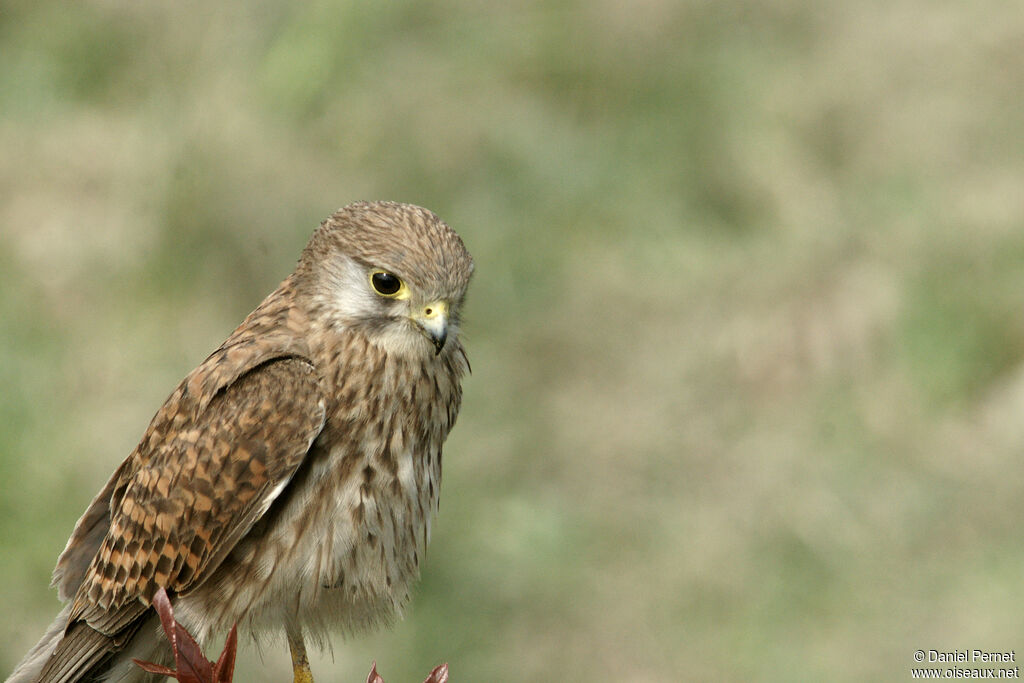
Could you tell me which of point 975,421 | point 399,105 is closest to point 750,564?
point 975,421

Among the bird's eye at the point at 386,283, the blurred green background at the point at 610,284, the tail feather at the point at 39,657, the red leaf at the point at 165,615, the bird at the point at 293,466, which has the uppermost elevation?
the blurred green background at the point at 610,284

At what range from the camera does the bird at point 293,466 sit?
295 centimetres

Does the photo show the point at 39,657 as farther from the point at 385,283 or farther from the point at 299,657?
the point at 385,283

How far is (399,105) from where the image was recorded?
6.42 metres

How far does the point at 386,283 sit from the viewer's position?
3012mm

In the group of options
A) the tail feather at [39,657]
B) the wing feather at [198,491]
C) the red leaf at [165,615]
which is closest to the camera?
the red leaf at [165,615]

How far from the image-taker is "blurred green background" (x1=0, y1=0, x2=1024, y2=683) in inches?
209

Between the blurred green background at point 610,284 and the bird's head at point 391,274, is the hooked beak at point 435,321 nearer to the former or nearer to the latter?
the bird's head at point 391,274

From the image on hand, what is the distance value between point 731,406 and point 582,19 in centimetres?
206

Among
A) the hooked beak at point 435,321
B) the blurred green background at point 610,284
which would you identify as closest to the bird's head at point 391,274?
the hooked beak at point 435,321

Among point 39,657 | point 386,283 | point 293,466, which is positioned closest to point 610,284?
point 386,283

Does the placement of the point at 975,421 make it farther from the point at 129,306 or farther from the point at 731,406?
the point at 129,306

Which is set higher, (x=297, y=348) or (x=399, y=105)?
(x=399, y=105)

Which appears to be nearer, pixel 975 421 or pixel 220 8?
pixel 975 421
